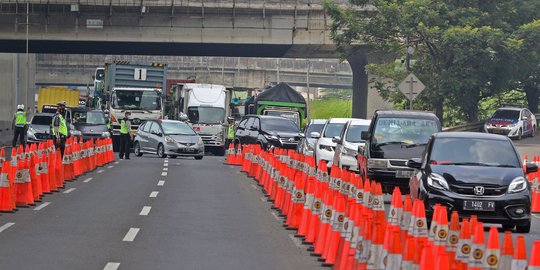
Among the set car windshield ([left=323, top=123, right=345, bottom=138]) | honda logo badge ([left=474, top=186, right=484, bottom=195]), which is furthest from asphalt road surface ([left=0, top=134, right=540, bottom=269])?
car windshield ([left=323, top=123, right=345, bottom=138])

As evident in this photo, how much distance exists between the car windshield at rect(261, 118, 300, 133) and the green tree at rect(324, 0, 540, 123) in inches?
528

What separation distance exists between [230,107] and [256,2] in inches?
279

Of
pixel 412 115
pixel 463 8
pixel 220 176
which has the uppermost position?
pixel 463 8

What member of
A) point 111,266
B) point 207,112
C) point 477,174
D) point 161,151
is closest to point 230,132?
point 207,112

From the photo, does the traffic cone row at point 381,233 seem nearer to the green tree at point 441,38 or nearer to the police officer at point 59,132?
the police officer at point 59,132

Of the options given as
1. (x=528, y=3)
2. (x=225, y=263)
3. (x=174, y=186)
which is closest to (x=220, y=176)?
(x=174, y=186)

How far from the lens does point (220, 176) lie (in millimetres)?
31266

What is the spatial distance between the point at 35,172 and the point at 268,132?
66.8 ft

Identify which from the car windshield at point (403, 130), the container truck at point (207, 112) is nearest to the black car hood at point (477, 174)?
the car windshield at point (403, 130)

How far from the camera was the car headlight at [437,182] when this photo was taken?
18.1 m

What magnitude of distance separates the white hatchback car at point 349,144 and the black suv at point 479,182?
7.79 meters

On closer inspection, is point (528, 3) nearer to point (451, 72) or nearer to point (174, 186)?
point (451, 72)

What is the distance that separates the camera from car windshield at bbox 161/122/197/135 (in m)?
43.2

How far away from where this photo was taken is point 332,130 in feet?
108
